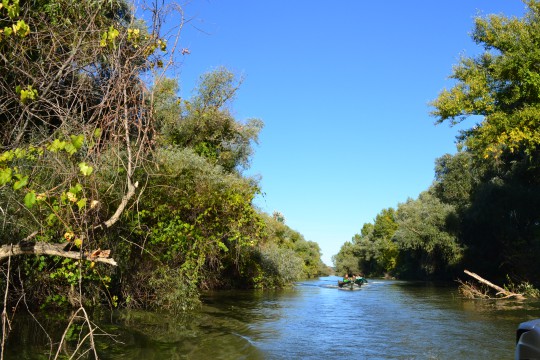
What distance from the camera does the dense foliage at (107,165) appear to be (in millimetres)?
5047

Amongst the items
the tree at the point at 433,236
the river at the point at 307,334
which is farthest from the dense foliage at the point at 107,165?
the tree at the point at 433,236

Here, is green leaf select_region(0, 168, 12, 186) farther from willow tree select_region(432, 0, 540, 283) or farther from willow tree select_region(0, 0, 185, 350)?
willow tree select_region(432, 0, 540, 283)

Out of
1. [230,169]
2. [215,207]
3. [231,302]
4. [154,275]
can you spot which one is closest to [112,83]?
[154,275]

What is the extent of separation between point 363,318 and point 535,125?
1012 centimetres

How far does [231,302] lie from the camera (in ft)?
70.7

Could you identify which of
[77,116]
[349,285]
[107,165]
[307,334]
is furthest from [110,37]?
[349,285]

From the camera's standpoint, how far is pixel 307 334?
13516mm

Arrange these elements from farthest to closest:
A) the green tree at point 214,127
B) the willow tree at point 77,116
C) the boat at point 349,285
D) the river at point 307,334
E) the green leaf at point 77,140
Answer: the boat at point 349,285 → the green tree at point 214,127 → the river at point 307,334 → the willow tree at point 77,116 → the green leaf at point 77,140

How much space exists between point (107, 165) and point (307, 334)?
846 cm

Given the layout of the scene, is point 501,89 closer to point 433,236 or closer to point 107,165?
point 107,165

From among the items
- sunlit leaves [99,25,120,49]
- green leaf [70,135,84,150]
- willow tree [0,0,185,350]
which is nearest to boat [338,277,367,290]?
willow tree [0,0,185,350]

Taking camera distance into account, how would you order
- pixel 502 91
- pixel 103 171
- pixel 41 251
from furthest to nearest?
pixel 502 91 < pixel 103 171 < pixel 41 251

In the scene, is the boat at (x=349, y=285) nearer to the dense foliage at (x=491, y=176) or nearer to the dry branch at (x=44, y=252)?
the dense foliage at (x=491, y=176)

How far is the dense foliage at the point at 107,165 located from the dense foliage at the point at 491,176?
10319mm
